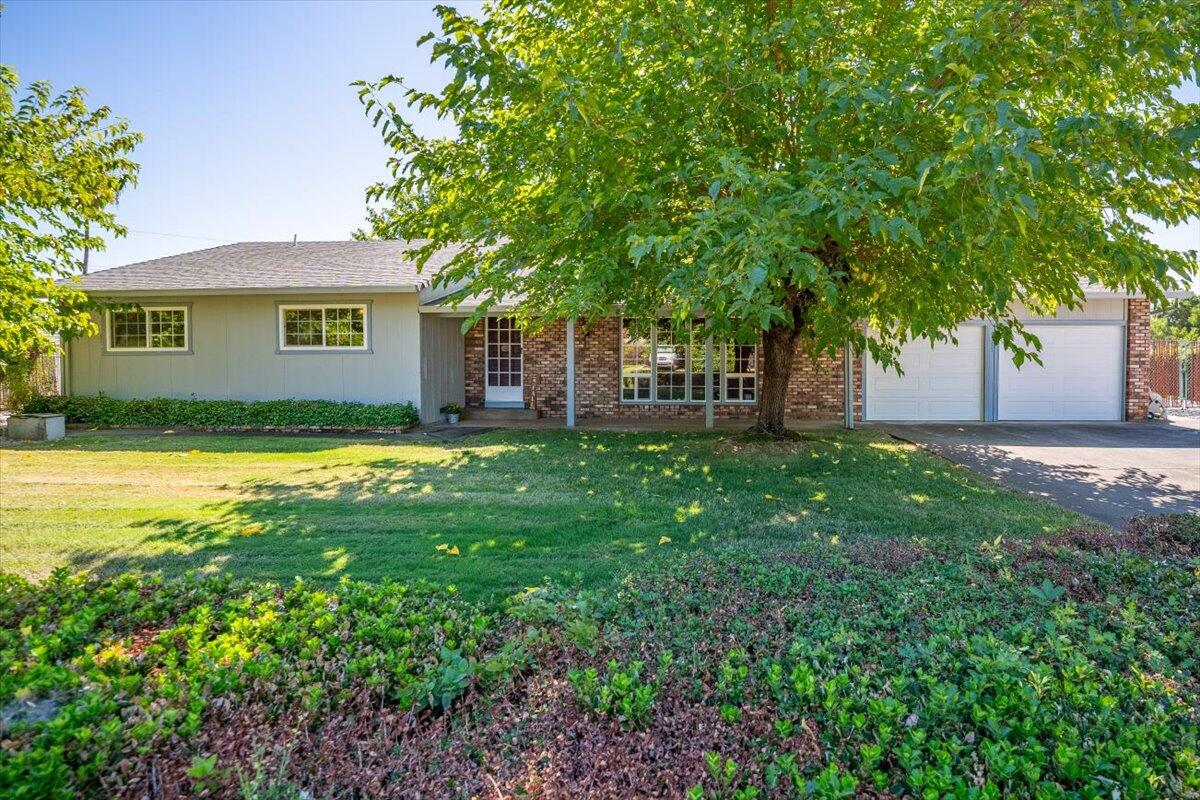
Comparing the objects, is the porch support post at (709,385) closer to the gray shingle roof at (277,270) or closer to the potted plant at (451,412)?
the potted plant at (451,412)

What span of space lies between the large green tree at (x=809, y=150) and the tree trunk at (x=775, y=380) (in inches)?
80.9

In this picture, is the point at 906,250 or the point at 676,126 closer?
the point at 676,126

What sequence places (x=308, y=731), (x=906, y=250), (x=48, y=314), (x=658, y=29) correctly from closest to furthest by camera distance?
(x=308, y=731)
(x=658, y=29)
(x=906, y=250)
(x=48, y=314)

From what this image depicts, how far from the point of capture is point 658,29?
5613 mm

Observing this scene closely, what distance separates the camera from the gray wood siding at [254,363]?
1359 centimetres

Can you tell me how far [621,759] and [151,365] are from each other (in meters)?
15.6

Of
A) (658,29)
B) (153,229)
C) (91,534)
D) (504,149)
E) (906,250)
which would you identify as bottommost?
(91,534)

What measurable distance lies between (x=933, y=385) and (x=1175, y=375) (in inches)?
407

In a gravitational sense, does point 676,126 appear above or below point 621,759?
above

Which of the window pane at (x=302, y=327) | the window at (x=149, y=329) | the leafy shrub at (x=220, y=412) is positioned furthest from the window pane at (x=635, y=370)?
the window at (x=149, y=329)

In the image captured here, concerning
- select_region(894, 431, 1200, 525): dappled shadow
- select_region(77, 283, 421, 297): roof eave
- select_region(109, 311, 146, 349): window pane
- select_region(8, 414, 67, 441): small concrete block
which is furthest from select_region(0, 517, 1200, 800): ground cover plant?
select_region(109, 311, 146, 349): window pane

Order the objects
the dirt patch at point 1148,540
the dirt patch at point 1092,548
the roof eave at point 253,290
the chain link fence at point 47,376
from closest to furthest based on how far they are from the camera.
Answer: the dirt patch at point 1092,548, the dirt patch at point 1148,540, the roof eave at point 253,290, the chain link fence at point 47,376

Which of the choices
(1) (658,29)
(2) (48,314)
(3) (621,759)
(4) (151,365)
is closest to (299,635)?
(3) (621,759)

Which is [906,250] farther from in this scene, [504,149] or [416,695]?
[416,695]
